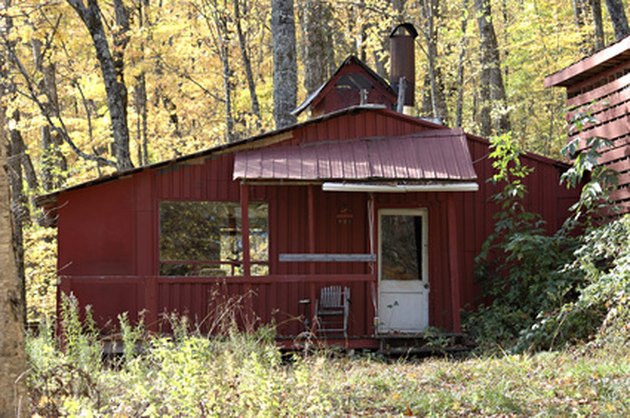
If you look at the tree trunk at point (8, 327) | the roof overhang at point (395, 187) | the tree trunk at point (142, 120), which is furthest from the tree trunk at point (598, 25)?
the tree trunk at point (8, 327)

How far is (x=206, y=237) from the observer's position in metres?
14.0

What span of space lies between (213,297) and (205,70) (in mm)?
16990

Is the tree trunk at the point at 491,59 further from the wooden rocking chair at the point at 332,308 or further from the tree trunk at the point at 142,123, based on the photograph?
the tree trunk at the point at 142,123

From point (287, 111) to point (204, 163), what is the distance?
4356mm

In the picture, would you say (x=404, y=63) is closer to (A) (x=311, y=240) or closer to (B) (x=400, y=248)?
(B) (x=400, y=248)

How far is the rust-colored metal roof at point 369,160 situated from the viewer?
40.8 ft

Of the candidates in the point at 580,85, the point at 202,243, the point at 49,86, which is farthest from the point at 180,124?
the point at 580,85

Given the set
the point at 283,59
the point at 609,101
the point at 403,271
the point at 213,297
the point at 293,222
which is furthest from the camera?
the point at 283,59

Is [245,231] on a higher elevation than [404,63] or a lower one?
lower

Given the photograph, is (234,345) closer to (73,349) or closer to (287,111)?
(73,349)

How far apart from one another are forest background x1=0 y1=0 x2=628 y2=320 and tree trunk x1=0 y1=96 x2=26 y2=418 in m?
10.8

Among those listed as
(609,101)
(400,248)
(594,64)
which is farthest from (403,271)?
(594,64)

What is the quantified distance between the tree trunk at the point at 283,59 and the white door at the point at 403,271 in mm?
4460

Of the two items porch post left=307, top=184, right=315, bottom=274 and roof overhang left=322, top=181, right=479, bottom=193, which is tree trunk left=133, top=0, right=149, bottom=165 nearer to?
porch post left=307, top=184, right=315, bottom=274
